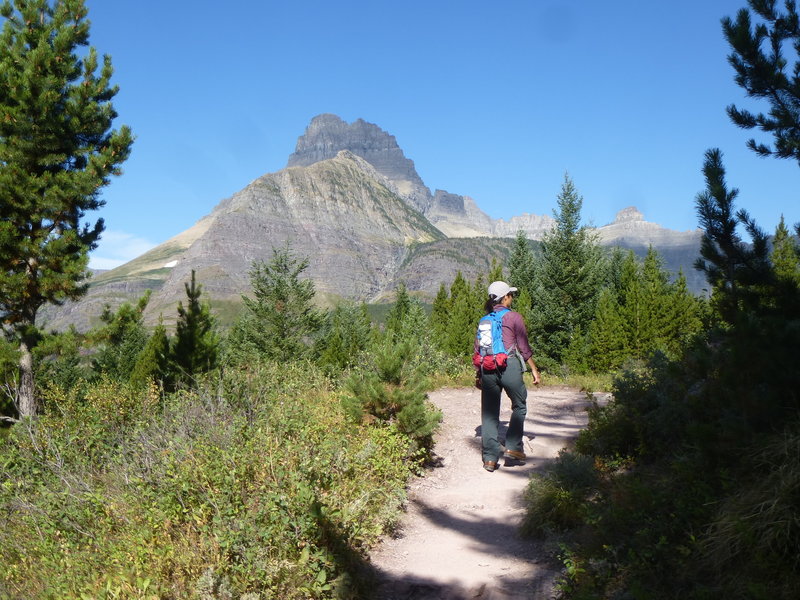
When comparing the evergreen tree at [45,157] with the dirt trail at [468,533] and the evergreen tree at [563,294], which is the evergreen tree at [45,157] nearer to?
the dirt trail at [468,533]

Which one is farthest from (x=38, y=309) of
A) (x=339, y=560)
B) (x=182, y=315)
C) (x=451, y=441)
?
(x=339, y=560)

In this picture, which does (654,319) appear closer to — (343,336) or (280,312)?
(280,312)

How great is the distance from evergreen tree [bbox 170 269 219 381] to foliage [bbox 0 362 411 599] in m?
8.33

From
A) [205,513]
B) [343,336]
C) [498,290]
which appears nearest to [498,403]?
[498,290]

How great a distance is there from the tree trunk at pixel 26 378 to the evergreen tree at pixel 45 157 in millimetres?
20

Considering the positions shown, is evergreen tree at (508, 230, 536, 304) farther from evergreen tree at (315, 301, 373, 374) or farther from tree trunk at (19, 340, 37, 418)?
tree trunk at (19, 340, 37, 418)

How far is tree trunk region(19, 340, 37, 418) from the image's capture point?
1093 centimetres

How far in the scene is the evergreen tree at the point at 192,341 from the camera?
15148 millimetres

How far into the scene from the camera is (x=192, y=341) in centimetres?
1538

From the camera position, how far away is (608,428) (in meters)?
6.27

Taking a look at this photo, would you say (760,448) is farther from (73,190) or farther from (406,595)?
(73,190)

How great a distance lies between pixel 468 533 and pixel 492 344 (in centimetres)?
221

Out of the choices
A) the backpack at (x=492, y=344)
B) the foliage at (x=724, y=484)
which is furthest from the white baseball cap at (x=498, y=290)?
the foliage at (x=724, y=484)

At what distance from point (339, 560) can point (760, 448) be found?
9.97 ft
